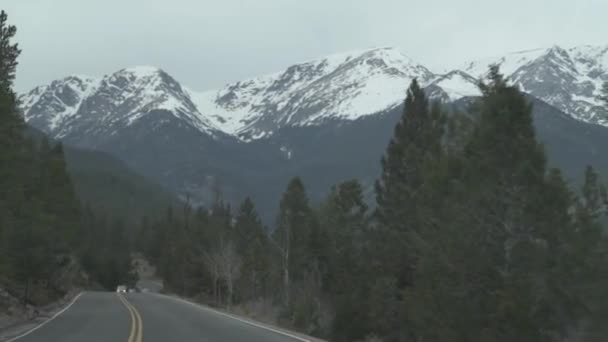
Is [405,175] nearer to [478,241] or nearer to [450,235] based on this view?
[450,235]

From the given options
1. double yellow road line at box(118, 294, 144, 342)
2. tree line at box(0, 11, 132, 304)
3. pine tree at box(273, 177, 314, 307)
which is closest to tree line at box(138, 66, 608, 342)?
double yellow road line at box(118, 294, 144, 342)

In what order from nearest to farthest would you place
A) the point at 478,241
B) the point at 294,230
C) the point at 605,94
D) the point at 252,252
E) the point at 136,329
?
1. the point at 605,94
2. the point at 136,329
3. the point at 478,241
4. the point at 294,230
5. the point at 252,252

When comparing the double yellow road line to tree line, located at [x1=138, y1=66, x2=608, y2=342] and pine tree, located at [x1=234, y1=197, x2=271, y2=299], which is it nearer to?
tree line, located at [x1=138, y1=66, x2=608, y2=342]

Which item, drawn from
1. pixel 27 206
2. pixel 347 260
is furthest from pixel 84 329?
pixel 347 260

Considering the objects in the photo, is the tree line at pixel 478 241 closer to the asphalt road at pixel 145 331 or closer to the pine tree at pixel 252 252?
the asphalt road at pixel 145 331

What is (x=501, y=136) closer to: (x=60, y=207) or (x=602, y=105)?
(x=602, y=105)

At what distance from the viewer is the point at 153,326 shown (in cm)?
2891

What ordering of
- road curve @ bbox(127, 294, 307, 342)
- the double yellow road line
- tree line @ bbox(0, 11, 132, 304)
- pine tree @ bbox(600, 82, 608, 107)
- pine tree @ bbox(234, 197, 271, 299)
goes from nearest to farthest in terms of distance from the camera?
pine tree @ bbox(600, 82, 608, 107), the double yellow road line, road curve @ bbox(127, 294, 307, 342), tree line @ bbox(0, 11, 132, 304), pine tree @ bbox(234, 197, 271, 299)

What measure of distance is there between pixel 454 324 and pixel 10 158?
55.4ft

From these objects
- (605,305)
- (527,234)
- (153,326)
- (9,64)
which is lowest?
(153,326)

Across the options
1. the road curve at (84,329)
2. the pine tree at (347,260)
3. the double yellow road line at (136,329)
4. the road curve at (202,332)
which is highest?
the pine tree at (347,260)

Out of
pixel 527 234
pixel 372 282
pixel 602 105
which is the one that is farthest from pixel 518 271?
pixel 372 282

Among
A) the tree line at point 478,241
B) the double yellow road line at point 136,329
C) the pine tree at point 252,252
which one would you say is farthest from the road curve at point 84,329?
the pine tree at point 252,252

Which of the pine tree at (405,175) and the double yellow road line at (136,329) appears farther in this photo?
the pine tree at (405,175)
